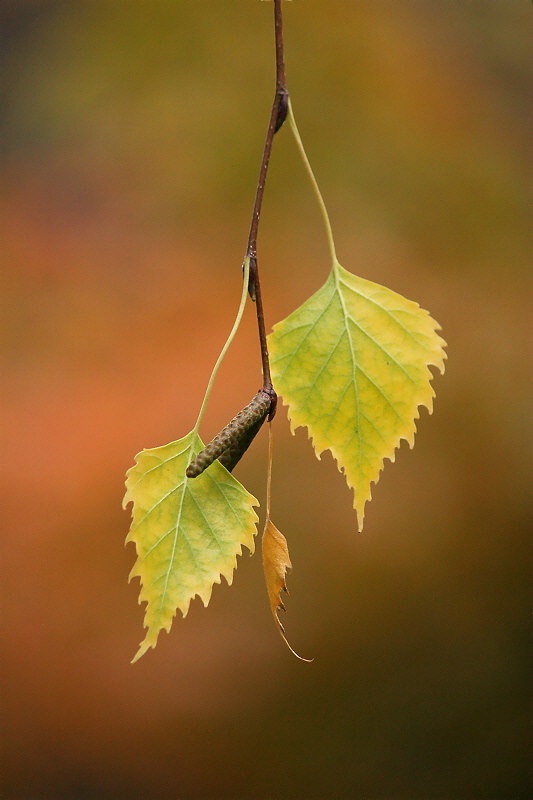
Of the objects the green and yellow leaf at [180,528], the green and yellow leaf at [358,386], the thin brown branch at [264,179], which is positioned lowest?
the green and yellow leaf at [180,528]

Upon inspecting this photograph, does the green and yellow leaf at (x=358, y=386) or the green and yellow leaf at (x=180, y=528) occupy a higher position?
the green and yellow leaf at (x=358, y=386)

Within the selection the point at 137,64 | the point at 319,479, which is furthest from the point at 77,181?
the point at 319,479

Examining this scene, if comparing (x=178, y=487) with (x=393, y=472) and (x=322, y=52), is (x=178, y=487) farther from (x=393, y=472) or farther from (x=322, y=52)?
(x=322, y=52)

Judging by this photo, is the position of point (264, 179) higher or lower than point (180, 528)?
higher
